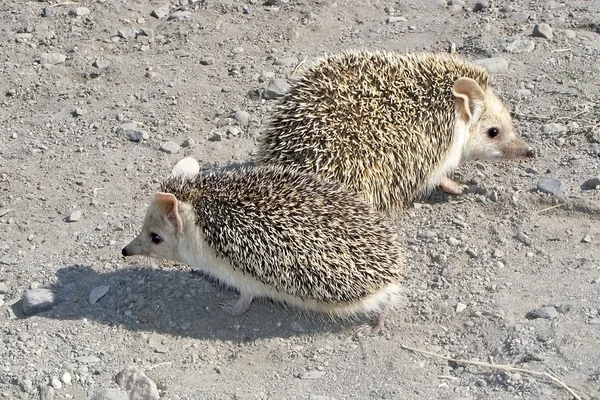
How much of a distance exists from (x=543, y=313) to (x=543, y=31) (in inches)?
174

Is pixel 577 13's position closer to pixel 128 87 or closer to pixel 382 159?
pixel 382 159

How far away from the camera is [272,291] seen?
679 centimetres

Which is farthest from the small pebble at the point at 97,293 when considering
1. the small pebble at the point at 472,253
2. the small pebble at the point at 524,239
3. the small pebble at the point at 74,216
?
the small pebble at the point at 524,239

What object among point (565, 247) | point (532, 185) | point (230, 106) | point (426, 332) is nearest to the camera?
point (426, 332)

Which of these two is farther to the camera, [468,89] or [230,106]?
[230,106]

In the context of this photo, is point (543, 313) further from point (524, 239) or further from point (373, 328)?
point (373, 328)

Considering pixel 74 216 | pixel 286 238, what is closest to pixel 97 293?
pixel 74 216

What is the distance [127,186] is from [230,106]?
1.56 metres

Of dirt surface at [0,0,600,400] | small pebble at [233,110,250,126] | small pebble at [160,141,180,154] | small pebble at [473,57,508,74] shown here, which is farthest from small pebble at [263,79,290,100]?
small pebble at [473,57,508,74]

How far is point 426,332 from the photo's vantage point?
22.3 feet

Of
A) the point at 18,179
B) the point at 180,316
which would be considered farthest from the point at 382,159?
the point at 18,179

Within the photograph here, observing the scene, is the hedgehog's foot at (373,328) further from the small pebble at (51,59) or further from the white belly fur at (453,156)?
the small pebble at (51,59)

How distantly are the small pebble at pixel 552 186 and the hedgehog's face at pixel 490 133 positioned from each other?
36 centimetres

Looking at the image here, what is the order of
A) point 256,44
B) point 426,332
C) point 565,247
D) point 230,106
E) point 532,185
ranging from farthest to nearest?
point 256,44 < point 230,106 < point 532,185 < point 565,247 < point 426,332
